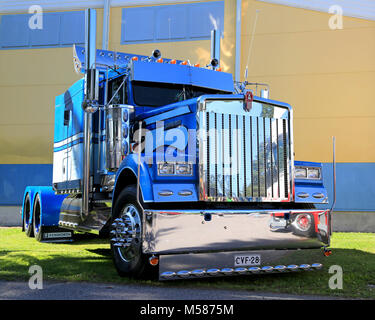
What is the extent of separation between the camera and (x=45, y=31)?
1620cm

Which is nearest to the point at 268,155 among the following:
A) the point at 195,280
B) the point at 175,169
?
the point at 175,169

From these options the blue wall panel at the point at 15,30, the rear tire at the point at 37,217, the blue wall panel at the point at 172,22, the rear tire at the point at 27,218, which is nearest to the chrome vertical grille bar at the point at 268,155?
the rear tire at the point at 37,217

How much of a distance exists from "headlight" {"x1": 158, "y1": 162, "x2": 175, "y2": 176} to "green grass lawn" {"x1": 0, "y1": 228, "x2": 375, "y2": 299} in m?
1.27

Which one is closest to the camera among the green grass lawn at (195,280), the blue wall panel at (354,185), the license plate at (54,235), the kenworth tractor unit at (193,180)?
the kenworth tractor unit at (193,180)

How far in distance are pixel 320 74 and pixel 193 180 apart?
391 inches

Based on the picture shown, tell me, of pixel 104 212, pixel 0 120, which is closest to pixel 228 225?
pixel 104 212

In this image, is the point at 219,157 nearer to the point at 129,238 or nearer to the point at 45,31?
the point at 129,238

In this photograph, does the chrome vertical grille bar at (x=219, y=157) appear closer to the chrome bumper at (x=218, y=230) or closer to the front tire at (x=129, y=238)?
the chrome bumper at (x=218, y=230)

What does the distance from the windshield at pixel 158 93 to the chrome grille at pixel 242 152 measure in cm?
155

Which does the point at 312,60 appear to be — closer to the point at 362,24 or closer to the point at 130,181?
the point at 362,24

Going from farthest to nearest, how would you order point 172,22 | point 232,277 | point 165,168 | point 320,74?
point 172,22
point 320,74
point 232,277
point 165,168

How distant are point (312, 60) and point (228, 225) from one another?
1035cm

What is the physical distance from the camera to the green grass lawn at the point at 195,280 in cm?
534
